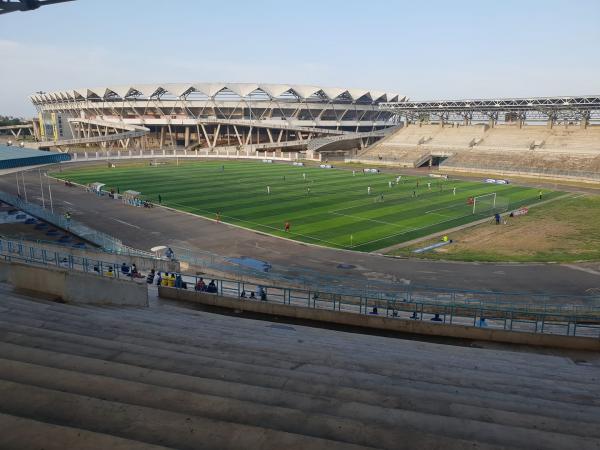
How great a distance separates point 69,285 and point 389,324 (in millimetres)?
10087

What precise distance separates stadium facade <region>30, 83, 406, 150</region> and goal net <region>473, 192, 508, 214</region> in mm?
62906

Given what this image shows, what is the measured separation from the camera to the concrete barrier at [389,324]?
13719mm

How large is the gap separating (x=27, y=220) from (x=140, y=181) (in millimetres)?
29225

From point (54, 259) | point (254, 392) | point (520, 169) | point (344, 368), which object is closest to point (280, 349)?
point (344, 368)

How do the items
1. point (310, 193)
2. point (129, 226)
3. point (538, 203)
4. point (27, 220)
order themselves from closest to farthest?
1. point (27, 220)
2. point (129, 226)
3. point (538, 203)
4. point (310, 193)

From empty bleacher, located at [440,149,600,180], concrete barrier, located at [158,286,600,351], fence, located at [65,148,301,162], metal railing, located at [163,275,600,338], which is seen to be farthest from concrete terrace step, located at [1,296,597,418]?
fence, located at [65,148,301,162]

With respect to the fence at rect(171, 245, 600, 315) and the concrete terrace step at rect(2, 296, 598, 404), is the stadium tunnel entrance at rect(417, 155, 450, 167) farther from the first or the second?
the concrete terrace step at rect(2, 296, 598, 404)

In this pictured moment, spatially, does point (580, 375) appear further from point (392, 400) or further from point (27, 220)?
point (27, 220)

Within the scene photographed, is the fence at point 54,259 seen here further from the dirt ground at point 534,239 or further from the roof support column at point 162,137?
the roof support column at point 162,137

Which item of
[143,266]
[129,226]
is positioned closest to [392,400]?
[143,266]

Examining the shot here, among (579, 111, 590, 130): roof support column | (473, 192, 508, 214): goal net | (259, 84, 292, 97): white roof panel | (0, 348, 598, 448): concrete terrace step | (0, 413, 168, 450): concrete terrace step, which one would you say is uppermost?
(259, 84, 292, 97): white roof panel

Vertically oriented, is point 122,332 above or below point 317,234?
above

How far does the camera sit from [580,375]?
1031cm

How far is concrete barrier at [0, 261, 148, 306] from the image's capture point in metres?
13.6
